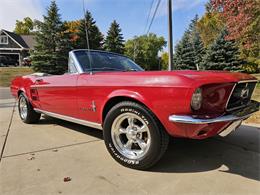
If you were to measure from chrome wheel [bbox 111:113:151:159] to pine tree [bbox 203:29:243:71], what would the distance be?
20356 millimetres

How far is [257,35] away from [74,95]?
1171 cm

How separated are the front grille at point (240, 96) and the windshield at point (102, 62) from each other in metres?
1.91

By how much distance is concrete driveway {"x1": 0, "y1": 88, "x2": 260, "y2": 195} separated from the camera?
230 centimetres

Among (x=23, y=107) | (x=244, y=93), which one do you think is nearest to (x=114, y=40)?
(x=23, y=107)

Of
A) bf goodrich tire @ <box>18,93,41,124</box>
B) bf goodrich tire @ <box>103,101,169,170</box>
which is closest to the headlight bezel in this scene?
bf goodrich tire @ <box>103,101,169,170</box>

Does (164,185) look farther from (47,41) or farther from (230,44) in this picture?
(47,41)

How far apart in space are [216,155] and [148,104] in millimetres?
1301

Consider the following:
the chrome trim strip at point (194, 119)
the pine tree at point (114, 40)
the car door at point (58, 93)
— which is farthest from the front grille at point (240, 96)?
the pine tree at point (114, 40)

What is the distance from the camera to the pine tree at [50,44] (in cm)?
2373

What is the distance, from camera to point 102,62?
3.96 m

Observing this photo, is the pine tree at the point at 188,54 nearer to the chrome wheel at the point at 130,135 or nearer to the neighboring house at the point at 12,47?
the chrome wheel at the point at 130,135

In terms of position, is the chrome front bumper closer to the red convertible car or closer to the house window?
the red convertible car

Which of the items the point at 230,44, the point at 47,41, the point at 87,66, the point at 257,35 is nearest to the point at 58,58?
the point at 47,41

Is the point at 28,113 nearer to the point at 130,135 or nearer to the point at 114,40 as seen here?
the point at 130,135
